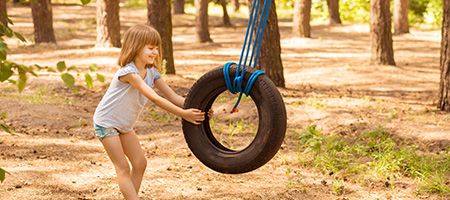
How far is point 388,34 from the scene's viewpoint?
10.2 m

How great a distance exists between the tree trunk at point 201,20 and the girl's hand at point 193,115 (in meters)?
11.3

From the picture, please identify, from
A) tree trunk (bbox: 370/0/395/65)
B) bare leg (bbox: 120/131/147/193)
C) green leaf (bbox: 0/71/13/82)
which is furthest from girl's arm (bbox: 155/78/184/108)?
tree trunk (bbox: 370/0/395/65)

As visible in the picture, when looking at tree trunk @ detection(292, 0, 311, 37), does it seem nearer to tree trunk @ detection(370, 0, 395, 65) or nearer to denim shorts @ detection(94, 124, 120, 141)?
tree trunk @ detection(370, 0, 395, 65)

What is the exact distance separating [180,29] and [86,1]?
1624 cm

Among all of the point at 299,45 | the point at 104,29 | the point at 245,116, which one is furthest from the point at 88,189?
the point at 299,45

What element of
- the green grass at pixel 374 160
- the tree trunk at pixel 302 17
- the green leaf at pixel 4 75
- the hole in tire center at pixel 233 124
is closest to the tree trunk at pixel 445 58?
the green grass at pixel 374 160

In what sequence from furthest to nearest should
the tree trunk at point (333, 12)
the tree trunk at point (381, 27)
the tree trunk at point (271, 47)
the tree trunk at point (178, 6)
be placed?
the tree trunk at point (178, 6)
the tree trunk at point (333, 12)
the tree trunk at point (381, 27)
the tree trunk at point (271, 47)

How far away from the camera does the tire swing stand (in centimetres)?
305

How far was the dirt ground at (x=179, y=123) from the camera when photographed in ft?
13.8

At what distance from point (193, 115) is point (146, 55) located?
1.69 feet

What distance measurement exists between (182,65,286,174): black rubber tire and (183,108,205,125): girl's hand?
6cm

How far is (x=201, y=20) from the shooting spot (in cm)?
1446

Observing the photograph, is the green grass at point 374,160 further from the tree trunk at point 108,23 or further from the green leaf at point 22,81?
the tree trunk at point 108,23

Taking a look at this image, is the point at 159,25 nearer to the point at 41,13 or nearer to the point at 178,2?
the point at 41,13
